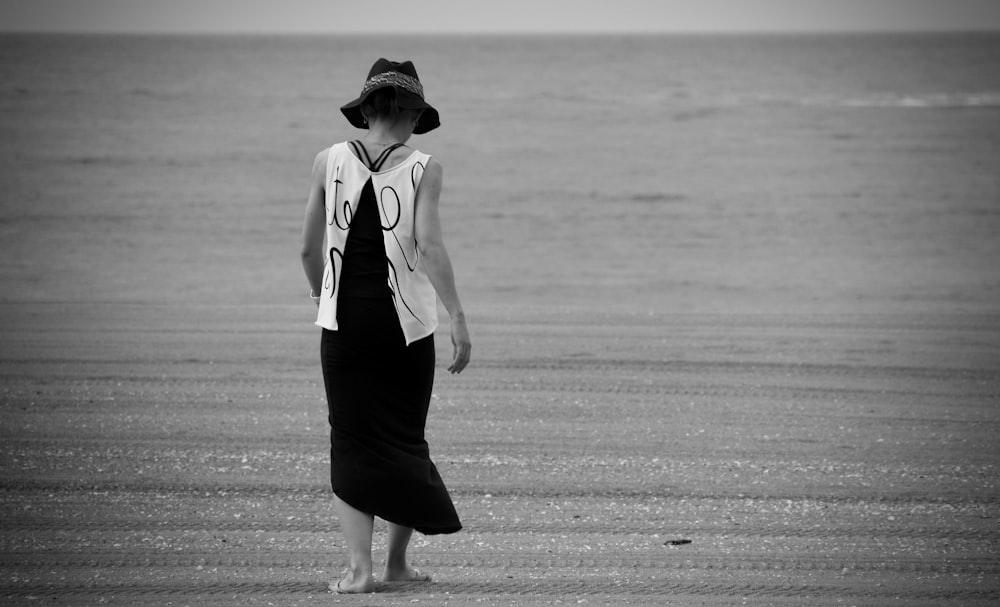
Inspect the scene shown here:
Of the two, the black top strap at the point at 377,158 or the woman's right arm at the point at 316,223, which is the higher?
the black top strap at the point at 377,158

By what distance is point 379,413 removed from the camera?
12.5ft

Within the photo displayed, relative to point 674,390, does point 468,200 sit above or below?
above

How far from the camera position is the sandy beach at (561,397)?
4.32m

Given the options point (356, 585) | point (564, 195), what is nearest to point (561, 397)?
point (356, 585)

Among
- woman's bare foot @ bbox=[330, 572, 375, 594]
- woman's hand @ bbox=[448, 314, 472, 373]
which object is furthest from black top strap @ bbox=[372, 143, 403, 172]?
woman's bare foot @ bbox=[330, 572, 375, 594]

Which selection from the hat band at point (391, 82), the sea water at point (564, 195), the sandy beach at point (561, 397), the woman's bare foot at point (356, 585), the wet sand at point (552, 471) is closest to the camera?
the hat band at point (391, 82)

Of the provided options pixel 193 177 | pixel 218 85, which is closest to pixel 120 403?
pixel 193 177

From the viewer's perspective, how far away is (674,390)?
24.9ft

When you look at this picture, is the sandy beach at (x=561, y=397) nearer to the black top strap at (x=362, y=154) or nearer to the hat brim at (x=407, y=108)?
the black top strap at (x=362, y=154)

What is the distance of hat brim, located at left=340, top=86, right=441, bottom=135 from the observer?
3770 mm

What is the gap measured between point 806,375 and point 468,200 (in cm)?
1454

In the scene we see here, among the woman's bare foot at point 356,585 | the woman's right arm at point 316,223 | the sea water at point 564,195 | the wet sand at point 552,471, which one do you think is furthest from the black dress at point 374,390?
the sea water at point 564,195

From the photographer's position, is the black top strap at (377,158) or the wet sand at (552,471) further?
the wet sand at (552,471)

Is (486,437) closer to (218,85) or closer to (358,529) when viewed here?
(358,529)
